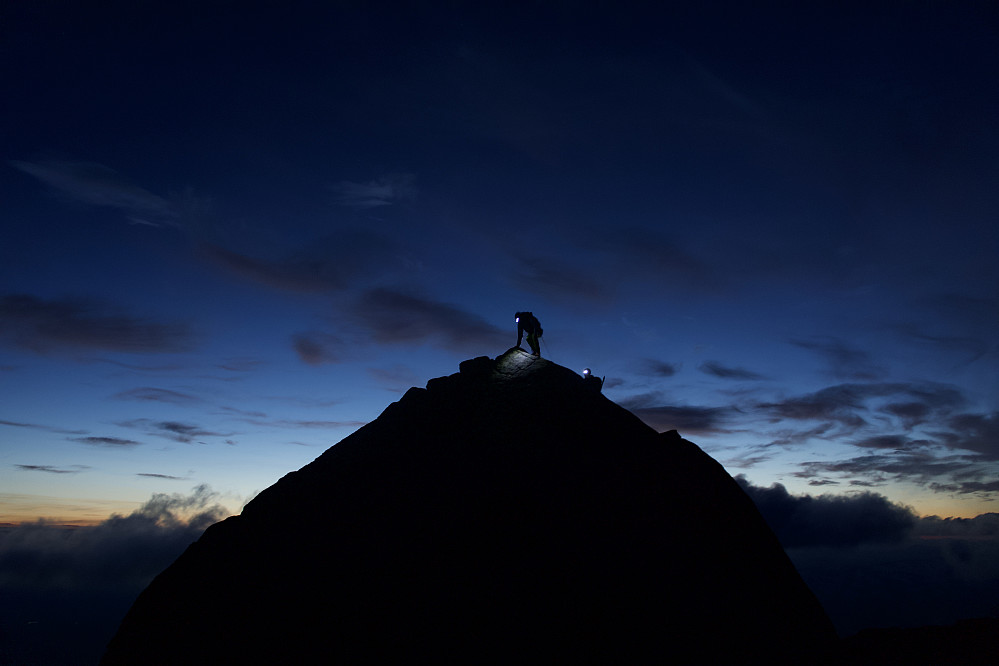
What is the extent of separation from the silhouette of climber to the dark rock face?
262 inches

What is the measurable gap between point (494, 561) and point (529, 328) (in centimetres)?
1628

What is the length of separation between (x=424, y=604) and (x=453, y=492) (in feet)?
15.0

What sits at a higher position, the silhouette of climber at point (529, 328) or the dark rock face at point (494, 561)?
the silhouette of climber at point (529, 328)

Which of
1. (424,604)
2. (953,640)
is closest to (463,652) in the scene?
(424,604)

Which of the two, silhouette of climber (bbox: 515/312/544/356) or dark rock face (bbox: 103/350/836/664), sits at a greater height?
silhouette of climber (bbox: 515/312/544/356)

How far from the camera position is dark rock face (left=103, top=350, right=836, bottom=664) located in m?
16.8

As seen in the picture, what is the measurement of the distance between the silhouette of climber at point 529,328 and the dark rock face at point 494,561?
6649 mm

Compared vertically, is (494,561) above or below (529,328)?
below

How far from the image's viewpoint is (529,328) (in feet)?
105

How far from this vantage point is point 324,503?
22.1m

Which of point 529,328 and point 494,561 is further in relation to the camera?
point 529,328

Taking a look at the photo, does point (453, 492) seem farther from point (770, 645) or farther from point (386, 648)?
point (770, 645)

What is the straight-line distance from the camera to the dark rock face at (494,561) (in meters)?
16.8

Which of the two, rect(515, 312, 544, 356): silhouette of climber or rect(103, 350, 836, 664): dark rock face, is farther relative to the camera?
rect(515, 312, 544, 356): silhouette of climber
